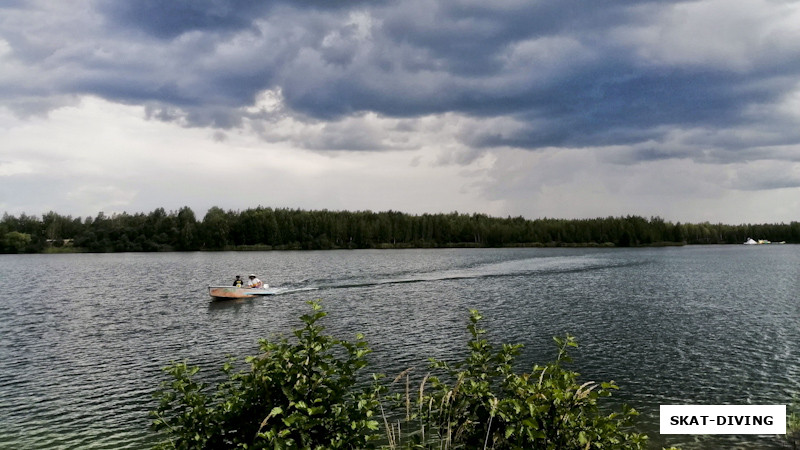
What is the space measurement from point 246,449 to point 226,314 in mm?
40053

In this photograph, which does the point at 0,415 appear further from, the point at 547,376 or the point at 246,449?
the point at 547,376

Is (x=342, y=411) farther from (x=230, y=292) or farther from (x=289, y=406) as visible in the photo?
(x=230, y=292)

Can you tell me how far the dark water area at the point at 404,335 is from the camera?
64.0 feet

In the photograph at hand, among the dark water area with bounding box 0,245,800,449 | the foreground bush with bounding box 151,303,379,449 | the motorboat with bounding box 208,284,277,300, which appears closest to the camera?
the foreground bush with bounding box 151,303,379,449

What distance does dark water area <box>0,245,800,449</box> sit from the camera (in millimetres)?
19500

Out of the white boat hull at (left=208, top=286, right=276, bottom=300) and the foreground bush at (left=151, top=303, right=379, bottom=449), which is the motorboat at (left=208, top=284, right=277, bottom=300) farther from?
the foreground bush at (left=151, top=303, right=379, bottom=449)

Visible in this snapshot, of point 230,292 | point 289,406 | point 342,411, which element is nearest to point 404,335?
point 342,411

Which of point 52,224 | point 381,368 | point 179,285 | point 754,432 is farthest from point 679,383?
point 52,224

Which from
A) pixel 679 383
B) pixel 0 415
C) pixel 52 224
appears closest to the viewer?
pixel 0 415

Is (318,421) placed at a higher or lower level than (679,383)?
higher

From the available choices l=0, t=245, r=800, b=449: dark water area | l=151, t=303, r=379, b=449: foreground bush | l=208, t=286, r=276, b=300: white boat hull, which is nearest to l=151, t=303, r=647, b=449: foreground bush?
l=151, t=303, r=379, b=449: foreground bush

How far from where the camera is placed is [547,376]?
834 centimetres

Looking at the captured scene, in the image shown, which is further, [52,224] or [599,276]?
[52,224]

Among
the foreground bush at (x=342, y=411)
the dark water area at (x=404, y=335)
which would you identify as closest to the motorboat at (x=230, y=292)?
the dark water area at (x=404, y=335)
